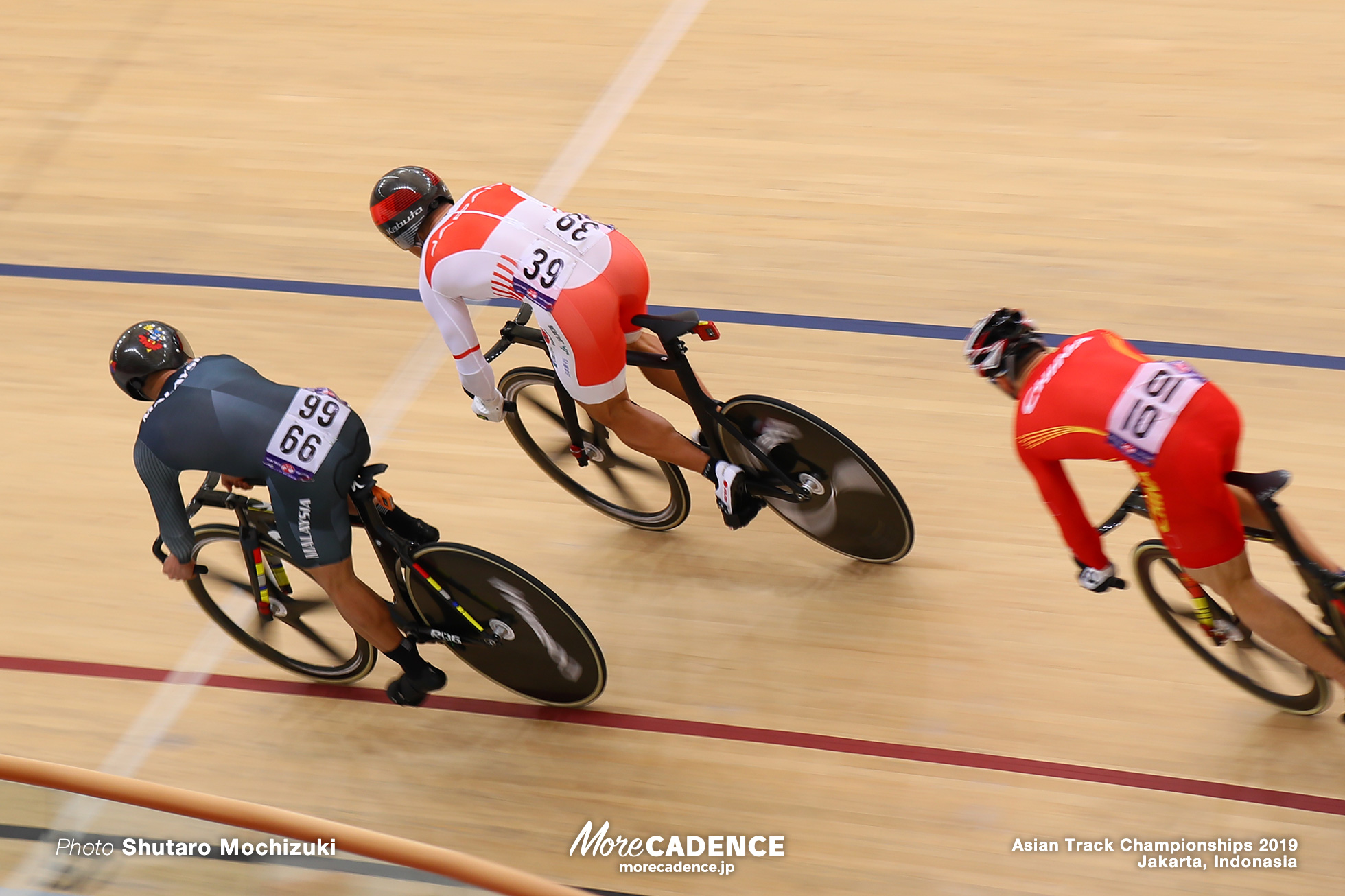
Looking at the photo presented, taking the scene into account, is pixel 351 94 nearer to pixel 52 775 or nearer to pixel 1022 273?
pixel 1022 273

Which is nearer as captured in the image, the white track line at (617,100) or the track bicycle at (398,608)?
the track bicycle at (398,608)

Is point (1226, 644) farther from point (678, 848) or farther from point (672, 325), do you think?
point (672, 325)

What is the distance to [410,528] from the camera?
10.4 feet

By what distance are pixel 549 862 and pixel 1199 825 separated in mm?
1600

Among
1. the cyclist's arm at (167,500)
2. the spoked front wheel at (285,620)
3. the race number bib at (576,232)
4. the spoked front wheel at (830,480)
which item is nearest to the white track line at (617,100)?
the race number bib at (576,232)

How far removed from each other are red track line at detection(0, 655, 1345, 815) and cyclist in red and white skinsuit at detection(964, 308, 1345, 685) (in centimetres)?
Answer: 40

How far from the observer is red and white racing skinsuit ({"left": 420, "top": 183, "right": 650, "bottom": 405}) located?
3.12m

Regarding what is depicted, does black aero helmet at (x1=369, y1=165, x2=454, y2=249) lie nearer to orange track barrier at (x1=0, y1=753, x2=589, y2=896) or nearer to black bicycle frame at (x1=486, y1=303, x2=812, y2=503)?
black bicycle frame at (x1=486, y1=303, x2=812, y2=503)

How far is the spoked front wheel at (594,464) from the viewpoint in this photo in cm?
371

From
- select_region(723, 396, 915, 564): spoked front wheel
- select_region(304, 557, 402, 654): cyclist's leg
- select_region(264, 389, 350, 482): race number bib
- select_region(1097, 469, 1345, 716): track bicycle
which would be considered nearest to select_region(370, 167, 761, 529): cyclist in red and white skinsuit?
select_region(723, 396, 915, 564): spoked front wheel

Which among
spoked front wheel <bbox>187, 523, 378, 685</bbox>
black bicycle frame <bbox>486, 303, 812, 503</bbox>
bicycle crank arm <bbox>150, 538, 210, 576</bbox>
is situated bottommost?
spoked front wheel <bbox>187, 523, 378, 685</bbox>

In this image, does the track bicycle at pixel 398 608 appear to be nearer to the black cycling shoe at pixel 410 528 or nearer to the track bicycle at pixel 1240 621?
the black cycling shoe at pixel 410 528

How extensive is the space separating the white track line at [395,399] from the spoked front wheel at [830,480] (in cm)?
132

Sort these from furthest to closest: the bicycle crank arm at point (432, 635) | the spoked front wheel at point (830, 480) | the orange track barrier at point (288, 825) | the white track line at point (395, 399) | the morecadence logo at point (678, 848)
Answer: the spoked front wheel at point (830, 480) < the bicycle crank arm at point (432, 635) < the morecadence logo at point (678, 848) < the white track line at point (395, 399) < the orange track barrier at point (288, 825)
